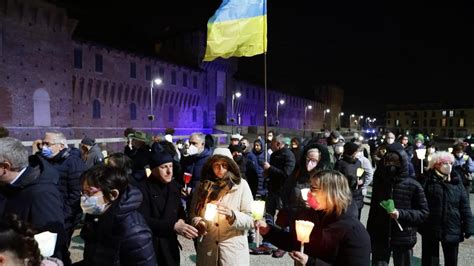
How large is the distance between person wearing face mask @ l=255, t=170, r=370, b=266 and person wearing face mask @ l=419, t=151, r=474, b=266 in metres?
2.53

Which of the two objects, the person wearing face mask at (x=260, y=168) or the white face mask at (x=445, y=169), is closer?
the white face mask at (x=445, y=169)

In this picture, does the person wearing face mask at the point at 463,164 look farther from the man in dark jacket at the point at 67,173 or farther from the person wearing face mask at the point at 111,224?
the person wearing face mask at the point at 111,224

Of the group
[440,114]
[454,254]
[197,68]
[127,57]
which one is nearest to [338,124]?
[440,114]

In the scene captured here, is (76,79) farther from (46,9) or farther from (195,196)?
(195,196)

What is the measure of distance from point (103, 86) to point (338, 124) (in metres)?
79.2

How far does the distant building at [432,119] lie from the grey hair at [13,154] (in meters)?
100

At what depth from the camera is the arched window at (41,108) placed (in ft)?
94.5

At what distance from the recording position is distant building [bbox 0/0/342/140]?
89.8 feet

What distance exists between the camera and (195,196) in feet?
12.7

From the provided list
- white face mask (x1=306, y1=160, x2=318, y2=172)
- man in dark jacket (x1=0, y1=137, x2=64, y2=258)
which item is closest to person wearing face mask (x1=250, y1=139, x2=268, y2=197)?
white face mask (x1=306, y1=160, x2=318, y2=172)

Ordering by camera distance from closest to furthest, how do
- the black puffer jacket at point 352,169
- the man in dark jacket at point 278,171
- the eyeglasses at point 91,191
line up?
the eyeglasses at point 91,191, the black puffer jacket at point 352,169, the man in dark jacket at point 278,171

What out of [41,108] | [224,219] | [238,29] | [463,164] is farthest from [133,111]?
[224,219]

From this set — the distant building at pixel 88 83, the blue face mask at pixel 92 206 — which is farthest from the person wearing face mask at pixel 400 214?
the distant building at pixel 88 83

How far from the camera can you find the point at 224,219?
3676 mm
